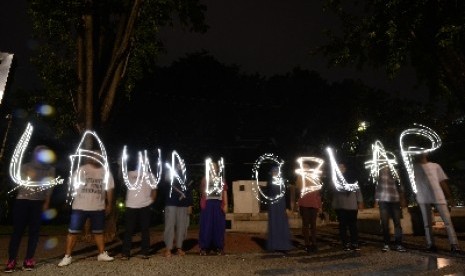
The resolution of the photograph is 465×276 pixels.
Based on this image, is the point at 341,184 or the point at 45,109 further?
the point at 45,109

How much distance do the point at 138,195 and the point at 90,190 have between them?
3.37ft

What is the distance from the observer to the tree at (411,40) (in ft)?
35.8

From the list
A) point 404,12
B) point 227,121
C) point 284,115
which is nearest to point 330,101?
point 284,115

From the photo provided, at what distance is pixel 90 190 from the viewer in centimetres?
754

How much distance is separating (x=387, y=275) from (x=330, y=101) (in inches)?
1417

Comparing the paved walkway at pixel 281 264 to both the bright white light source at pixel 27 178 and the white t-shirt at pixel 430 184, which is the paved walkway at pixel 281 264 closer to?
the white t-shirt at pixel 430 184

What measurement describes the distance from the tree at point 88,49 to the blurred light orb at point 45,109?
24 centimetres

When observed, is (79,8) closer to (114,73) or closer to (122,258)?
(114,73)

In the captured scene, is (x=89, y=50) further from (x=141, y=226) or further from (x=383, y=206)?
(x=383, y=206)

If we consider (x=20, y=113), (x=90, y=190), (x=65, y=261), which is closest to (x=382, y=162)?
(x=90, y=190)

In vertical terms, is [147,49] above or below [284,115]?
below

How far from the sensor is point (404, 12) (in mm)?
11703

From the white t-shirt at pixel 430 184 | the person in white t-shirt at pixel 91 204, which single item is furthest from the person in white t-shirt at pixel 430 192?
the person in white t-shirt at pixel 91 204

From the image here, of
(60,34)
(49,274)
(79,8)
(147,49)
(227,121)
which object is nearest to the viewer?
(49,274)
